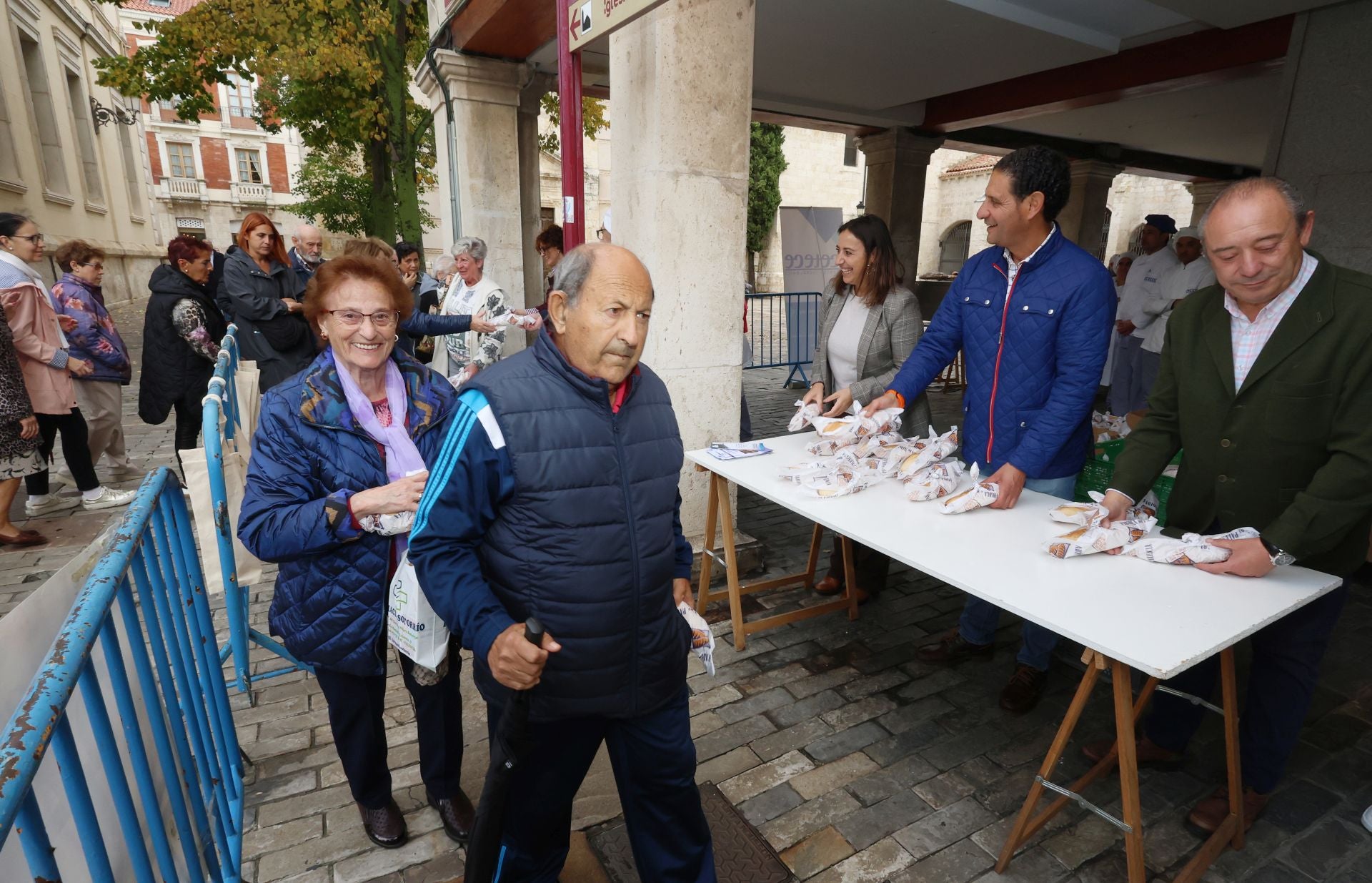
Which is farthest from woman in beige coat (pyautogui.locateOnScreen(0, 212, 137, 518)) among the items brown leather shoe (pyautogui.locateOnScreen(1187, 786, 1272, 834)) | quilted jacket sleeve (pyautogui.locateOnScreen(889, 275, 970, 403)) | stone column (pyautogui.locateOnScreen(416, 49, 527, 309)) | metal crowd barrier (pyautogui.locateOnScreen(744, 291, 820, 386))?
metal crowd barrier (pyautogui.locateOnScreen(744, 291, 820, 386))

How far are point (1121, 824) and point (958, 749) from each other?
0.91m

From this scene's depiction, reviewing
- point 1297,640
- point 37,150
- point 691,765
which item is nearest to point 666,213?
point 691,765

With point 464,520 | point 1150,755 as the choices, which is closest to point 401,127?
point 464,520

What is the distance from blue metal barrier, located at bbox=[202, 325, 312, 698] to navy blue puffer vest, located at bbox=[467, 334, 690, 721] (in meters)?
1.43

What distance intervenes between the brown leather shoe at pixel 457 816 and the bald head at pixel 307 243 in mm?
5380

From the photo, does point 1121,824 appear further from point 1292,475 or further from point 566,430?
point 566,430

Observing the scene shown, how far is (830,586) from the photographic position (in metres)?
4.31

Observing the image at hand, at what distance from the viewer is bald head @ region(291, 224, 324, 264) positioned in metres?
6.37

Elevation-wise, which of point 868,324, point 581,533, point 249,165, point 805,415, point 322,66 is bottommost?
point 805,415

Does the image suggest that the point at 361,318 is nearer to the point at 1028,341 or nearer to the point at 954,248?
the point at 1028,341

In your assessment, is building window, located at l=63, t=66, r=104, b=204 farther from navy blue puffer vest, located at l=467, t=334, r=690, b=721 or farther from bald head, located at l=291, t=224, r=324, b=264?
navy blue puffer vest, located at l=467, t=334, r=690, b=721

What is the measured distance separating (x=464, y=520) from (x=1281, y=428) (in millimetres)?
2461

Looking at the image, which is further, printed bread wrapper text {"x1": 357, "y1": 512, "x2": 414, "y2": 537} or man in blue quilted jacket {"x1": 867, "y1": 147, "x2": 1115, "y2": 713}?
man in blue quilted jacket {"x1": 867, "y1": 147, "x2": 1115, "y2": 713}

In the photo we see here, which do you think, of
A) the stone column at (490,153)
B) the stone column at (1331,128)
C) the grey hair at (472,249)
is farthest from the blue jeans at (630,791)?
the stone column at (490,153)
